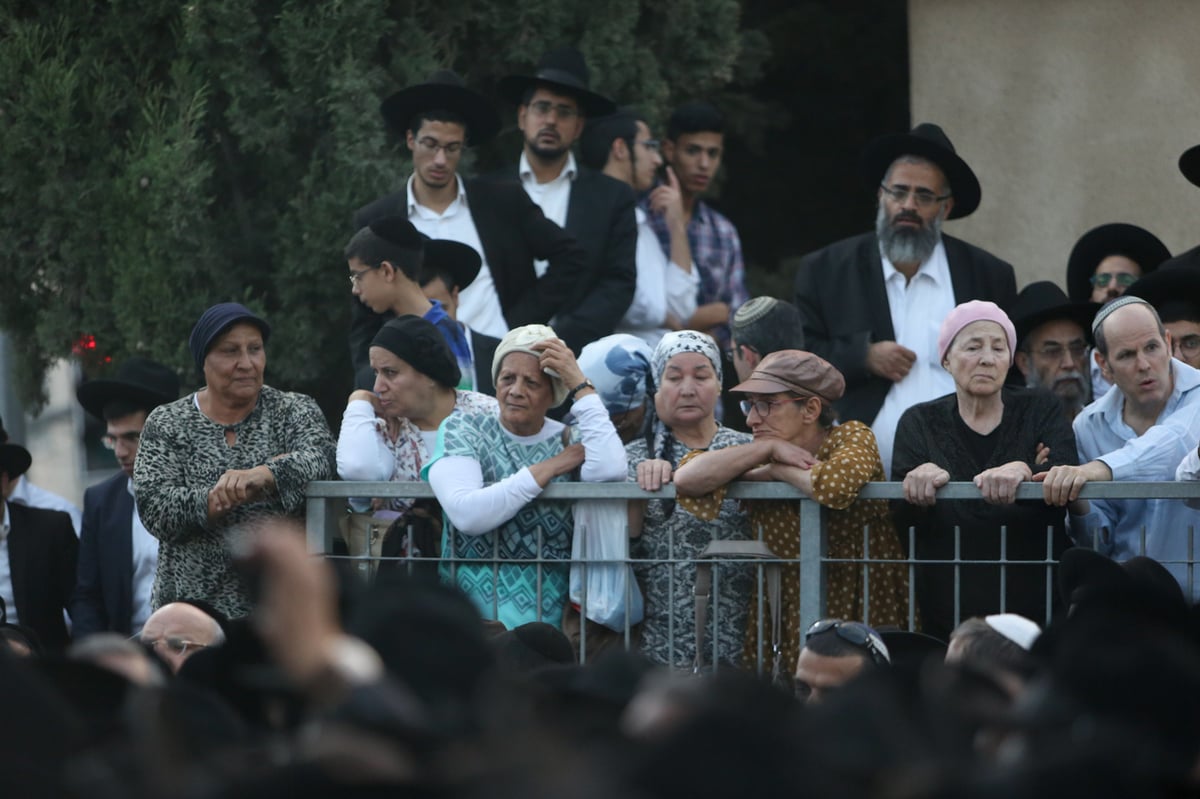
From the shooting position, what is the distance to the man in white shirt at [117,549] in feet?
25.6

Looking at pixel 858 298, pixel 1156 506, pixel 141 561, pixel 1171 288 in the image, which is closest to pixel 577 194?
pixel 858 298

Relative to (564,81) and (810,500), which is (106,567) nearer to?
(564,81)

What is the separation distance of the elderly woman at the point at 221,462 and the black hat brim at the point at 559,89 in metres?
2.09

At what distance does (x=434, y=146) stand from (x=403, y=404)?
62.4 inches

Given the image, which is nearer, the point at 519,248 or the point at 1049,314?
the point at 1049,314

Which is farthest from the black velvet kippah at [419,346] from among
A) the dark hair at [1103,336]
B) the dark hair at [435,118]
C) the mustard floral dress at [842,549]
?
the dark hair at [1103,336]

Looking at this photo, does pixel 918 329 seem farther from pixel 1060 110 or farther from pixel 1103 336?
pixel 1060 110

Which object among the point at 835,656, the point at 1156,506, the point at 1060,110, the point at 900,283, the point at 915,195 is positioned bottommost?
the point at 835,656

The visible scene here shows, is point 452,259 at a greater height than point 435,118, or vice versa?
point 435,118

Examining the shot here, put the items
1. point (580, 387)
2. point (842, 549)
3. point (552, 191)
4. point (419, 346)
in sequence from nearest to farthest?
point (842, 549)
point (580, 387)
point (419, 346)
point (552, 191)

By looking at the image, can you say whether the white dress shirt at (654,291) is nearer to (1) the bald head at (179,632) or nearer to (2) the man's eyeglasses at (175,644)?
(1) the bald head at (179,632)

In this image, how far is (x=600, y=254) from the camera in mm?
8211

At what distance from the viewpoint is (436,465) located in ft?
20.4

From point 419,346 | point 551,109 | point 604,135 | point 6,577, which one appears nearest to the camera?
point 419,346
